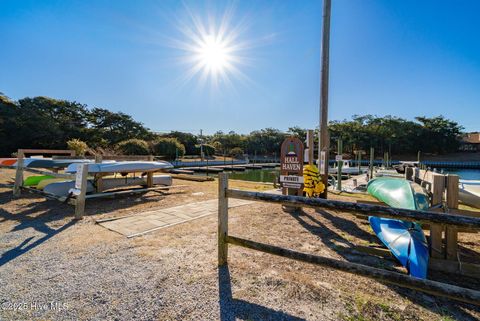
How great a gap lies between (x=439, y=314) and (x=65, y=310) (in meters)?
2.66

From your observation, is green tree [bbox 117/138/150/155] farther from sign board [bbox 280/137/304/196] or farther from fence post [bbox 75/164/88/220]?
sign board [bbox 280/137/304/196]

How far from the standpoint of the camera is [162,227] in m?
3.40

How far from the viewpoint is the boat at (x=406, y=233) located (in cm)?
203

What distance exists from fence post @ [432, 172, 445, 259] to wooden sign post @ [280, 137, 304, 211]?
7.04ft

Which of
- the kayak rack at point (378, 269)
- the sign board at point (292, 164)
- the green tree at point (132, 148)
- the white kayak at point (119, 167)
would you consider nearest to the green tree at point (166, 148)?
the green tree at point (132, 148)

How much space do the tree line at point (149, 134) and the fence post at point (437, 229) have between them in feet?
60.8

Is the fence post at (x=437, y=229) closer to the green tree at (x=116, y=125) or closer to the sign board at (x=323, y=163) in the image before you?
the sign board at (x=323, y=163)

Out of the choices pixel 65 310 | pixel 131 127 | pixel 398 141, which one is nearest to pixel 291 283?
pixel 65 310

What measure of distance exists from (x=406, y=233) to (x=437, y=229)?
0.27m

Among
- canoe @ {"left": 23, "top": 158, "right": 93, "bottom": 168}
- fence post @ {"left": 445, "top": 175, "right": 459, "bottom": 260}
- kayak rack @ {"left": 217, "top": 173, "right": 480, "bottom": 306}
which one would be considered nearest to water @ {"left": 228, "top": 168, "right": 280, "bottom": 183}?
canoe @ {"left": 23, "top": 158, "right": 93, "bottom": 168}

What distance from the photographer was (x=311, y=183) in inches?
187

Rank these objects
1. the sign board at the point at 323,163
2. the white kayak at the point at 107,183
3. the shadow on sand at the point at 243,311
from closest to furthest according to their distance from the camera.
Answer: the shadow on sand at the point at 243,311 → the white kayak at the point at 107,183 → the sign board at the point at 323,163

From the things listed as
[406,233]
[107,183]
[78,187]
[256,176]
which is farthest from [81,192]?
[256,176]

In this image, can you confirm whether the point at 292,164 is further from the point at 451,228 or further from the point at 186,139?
the point at 186,139
